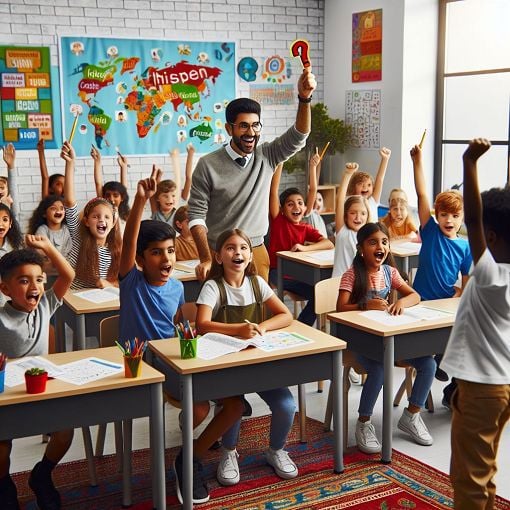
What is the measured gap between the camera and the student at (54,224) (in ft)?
16.3

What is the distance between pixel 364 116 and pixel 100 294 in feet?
13.3

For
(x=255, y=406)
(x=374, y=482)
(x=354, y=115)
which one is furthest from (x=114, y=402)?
(x=354, y=115)

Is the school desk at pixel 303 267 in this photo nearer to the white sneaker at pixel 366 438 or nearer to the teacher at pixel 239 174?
the teacher at pixel 239 174

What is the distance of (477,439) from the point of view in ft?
7.66

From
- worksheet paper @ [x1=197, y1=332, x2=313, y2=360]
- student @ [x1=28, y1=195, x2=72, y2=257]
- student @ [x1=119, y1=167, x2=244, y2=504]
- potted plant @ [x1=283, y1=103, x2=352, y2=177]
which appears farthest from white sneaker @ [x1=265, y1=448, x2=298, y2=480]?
potted plant @ [x1=283, y1=103, x2=352, y2=177]

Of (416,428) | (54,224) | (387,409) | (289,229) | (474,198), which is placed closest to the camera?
(474,198)

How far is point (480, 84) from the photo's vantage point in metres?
6.58

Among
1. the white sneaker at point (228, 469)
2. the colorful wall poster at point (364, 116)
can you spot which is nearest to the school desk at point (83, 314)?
the white sneaker at point (228, 469)

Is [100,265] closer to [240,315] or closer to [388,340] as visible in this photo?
[240,315]

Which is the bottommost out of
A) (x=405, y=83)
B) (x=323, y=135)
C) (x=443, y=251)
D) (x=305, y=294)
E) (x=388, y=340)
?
(x=305, y=294)

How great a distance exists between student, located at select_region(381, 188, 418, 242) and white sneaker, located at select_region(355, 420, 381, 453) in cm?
220

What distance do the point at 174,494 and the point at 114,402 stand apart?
67 cm

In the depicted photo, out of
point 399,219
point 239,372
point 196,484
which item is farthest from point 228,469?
point 399,219

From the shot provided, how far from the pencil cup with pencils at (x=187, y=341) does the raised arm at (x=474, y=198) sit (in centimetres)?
115
